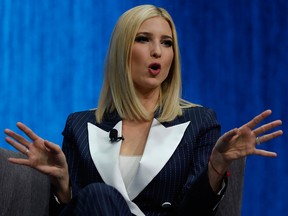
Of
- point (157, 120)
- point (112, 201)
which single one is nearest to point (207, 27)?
point (157, 120)

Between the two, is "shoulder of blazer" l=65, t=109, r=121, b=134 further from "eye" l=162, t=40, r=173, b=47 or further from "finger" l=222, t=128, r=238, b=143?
"finger" l=222, t=128, r=238, b=143

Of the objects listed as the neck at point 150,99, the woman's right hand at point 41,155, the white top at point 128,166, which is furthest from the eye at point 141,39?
the woman's right hand at point 41,155

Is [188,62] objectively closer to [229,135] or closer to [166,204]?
[166,204]

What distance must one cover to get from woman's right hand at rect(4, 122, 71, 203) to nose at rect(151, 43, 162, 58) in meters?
0.38

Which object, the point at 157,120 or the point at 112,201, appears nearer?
the point at 112,201

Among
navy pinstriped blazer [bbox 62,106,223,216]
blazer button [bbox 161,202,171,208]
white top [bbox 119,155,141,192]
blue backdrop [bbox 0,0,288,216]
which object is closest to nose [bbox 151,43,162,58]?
navy pinstriped blazer [bbox 62,106,223,216]

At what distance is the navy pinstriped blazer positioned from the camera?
154cm

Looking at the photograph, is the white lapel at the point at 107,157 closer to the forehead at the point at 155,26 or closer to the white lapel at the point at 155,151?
the white lapel at the point at 155,151

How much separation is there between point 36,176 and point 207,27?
0.87 meters

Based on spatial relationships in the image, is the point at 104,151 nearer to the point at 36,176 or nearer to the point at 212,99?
the point at 36,176

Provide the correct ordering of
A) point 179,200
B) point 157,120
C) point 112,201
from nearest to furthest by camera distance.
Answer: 1. point 112,201
2. point 179,200
3. point 157,120

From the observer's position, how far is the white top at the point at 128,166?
158 centimetres

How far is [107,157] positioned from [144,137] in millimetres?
106

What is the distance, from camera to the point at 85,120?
1.73 m
